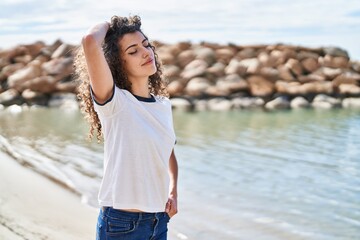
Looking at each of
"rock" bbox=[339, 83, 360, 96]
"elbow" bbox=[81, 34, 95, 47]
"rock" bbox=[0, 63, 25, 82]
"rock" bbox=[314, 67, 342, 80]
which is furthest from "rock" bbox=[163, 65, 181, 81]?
"elbow" bbox=[81, 34, 95, 47]

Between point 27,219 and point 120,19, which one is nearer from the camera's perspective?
point 120,19

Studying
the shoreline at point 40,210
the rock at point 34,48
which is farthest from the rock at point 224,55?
the shoreline at point 40,210

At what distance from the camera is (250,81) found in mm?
22234

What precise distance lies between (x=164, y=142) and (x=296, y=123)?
13.8 meters

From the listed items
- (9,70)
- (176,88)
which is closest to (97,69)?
(176,88)

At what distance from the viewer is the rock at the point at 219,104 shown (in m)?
20.4

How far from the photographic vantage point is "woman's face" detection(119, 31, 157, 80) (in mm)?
2330

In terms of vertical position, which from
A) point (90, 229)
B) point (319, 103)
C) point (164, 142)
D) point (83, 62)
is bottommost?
point (319, 103)

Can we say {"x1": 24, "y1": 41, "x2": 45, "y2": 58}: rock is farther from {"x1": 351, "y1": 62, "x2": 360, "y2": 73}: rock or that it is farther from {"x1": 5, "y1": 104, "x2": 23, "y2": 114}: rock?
{"x1": 351, "y1": 62, "x2": 360, "y2": 73}: rock

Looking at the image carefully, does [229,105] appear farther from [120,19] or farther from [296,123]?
[120,19]

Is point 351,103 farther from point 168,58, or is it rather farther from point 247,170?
point 247,170

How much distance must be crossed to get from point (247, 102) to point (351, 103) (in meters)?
4.03

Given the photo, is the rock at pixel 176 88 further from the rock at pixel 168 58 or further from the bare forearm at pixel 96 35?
the bare forearm at pixel 96 35

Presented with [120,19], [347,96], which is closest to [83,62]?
[120,19]
